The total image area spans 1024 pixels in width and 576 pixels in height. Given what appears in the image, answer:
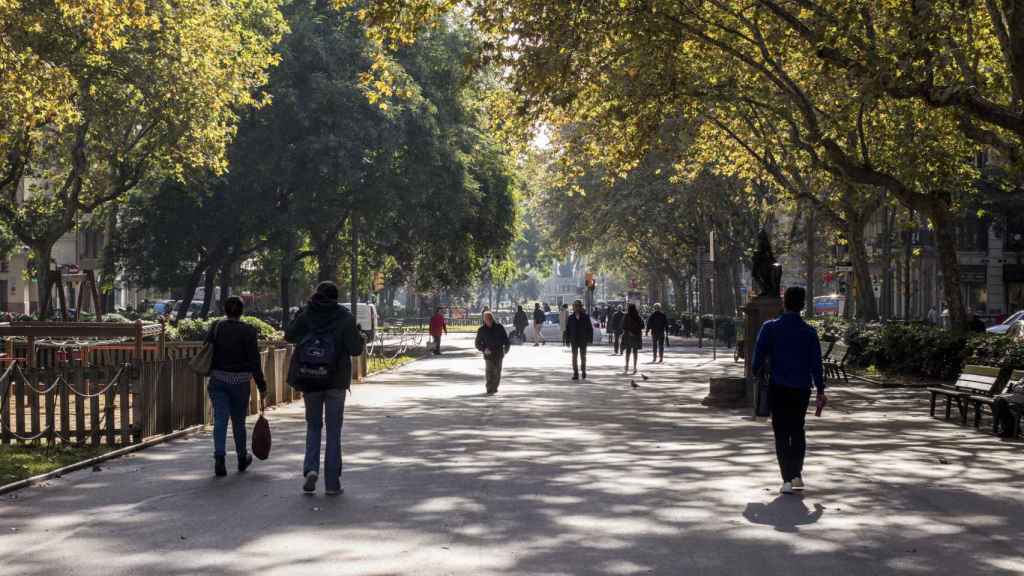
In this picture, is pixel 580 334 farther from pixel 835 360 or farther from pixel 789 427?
pixel 789 427

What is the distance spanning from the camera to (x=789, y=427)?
449 inches

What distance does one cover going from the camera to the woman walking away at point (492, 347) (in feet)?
82.3

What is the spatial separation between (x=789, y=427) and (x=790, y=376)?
0.41 metres

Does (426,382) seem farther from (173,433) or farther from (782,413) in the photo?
(782,413)

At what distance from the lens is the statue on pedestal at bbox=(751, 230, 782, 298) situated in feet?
76.4

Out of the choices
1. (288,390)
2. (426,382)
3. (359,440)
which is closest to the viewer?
(359,440)

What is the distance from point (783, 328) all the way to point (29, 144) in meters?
25.6

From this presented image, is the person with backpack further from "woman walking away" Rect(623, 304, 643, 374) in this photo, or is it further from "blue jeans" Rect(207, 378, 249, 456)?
"woman walking away" Rect(623, 304, 643, 374)

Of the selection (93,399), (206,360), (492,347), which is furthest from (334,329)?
(492,347)

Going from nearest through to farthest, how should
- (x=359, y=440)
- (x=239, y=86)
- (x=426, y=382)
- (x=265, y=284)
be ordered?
1. (x=359, y=440)
2. (x=426, y=382)
3. (x=239, y=86)
4. (x=265, y=284)

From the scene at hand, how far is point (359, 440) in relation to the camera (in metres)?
15.9

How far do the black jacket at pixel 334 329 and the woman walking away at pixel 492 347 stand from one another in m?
13.4

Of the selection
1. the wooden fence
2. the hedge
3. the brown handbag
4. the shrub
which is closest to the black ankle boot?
the brown handbag

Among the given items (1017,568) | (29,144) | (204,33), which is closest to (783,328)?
(1017,568)
